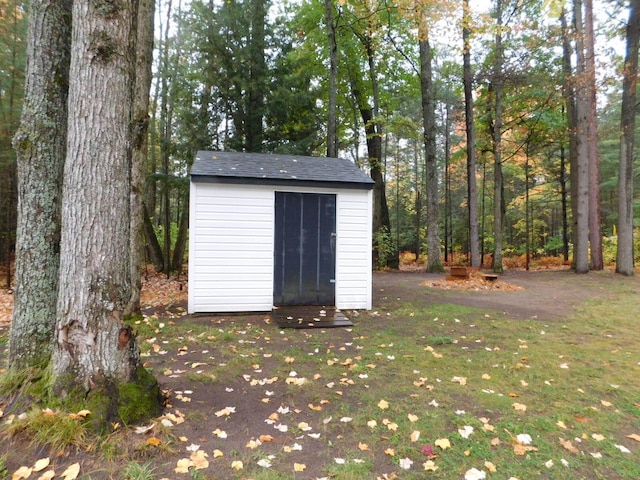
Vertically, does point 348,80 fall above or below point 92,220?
above

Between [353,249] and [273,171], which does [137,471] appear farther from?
[273,171]

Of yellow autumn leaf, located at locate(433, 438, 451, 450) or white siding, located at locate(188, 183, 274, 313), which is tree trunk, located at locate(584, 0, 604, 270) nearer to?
white siding, located at locate(188, 183, 274, 313)

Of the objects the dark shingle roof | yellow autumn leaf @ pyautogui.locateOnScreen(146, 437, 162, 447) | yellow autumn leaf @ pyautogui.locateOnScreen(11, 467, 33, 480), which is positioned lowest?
yellow autumn leaf @ pyautogui.locateOnScreen(11, 467, 33, 480)

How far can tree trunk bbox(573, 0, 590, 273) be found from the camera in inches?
465

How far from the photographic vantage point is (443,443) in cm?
245

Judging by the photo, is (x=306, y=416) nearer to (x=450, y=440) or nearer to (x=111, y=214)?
(x=450, y=440)

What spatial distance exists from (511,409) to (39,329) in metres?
3.76

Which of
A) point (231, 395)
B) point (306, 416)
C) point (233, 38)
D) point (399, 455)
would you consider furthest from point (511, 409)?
point (233, 38)

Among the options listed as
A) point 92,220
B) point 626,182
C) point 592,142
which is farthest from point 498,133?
point 92,220

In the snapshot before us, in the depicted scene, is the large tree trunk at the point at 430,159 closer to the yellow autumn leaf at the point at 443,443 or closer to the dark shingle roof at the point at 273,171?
the dark shingle roof at the point at 273,171

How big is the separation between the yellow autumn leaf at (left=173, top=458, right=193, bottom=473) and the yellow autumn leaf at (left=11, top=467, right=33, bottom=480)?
0.76m

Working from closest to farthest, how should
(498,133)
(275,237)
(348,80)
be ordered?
(275,237)
(498,133)
(348,80)

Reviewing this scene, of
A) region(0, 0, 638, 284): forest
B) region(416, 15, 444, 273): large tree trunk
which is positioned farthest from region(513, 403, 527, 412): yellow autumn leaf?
region(416, 15, 444, 273): large tree trunk

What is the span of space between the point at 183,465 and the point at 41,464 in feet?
2.52
